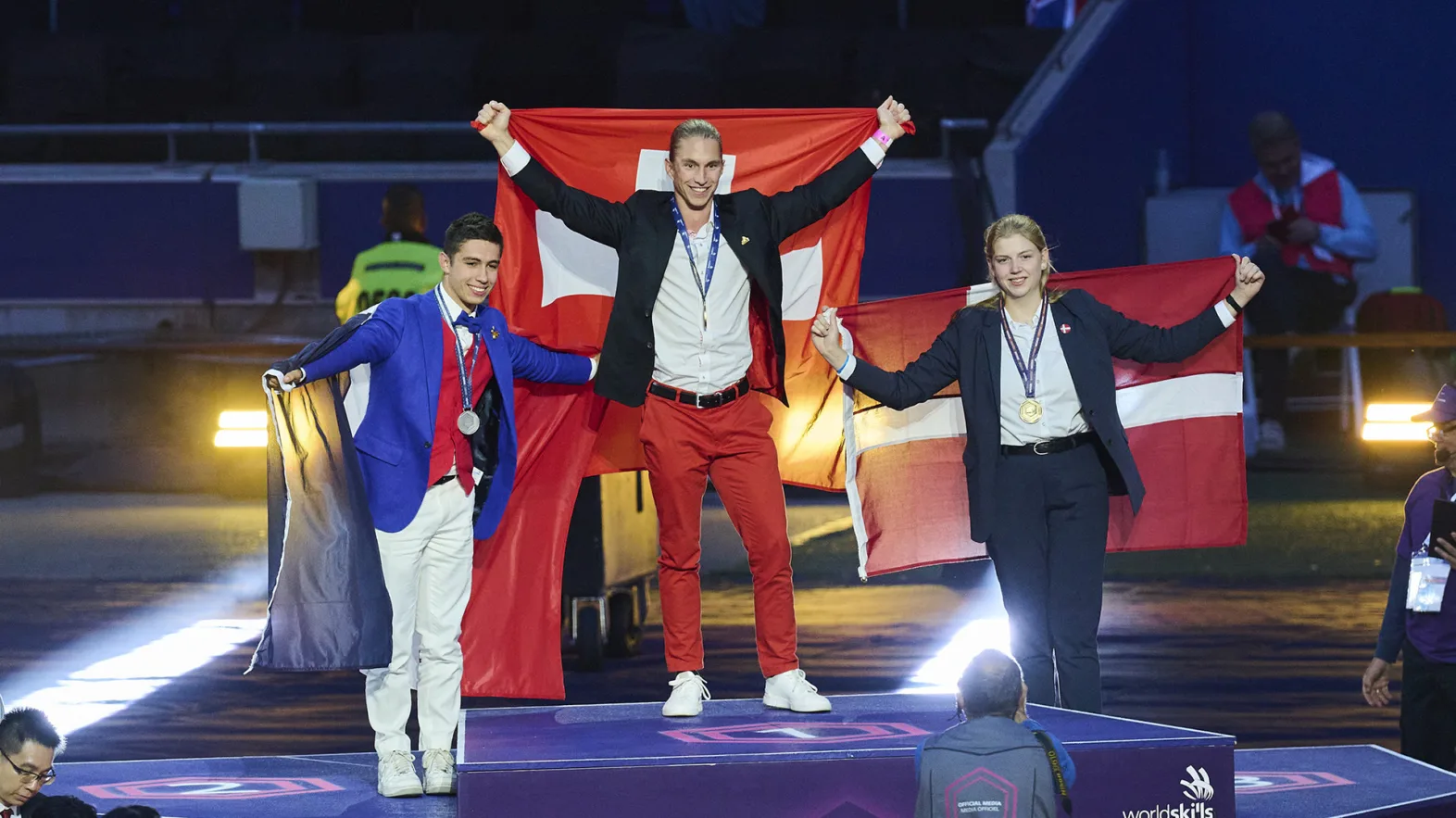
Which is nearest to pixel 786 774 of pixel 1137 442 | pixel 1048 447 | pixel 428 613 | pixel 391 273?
pixel 428 613

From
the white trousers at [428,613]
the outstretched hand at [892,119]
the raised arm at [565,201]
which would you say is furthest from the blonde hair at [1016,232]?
the white trousers at [428,613]

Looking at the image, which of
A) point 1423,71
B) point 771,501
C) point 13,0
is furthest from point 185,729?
point 13,0

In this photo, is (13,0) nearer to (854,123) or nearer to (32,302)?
(32,302)

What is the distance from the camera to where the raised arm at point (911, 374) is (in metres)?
5.89

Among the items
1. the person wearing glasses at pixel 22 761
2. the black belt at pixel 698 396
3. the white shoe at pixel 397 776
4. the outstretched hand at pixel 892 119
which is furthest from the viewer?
the outstretched hand at pixel 892 119

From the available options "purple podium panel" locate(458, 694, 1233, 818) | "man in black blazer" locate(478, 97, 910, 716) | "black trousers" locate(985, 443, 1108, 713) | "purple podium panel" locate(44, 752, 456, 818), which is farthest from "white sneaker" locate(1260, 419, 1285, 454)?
"purple podium panel" locate(44, 752, 456, 818)

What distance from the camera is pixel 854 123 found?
6586mm

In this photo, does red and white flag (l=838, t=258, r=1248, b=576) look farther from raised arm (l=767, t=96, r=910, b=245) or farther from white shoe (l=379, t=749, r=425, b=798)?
white shoe (l=379, t=749, r=425, b=798)

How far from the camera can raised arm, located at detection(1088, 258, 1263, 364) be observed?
232 inches

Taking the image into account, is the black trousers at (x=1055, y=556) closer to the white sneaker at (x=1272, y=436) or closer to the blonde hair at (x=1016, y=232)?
the blonde hair at (x=1016, y=232)

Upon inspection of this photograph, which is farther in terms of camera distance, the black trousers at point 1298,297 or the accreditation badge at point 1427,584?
the black trousers at point 1298,297

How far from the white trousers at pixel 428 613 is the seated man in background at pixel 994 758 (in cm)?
184

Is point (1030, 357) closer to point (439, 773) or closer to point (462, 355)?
point (462, 355)

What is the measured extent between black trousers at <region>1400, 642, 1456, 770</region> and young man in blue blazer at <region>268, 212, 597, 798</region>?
9.15 ft
